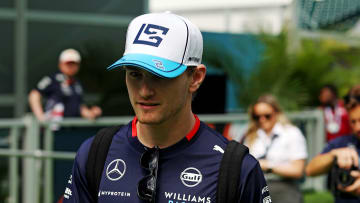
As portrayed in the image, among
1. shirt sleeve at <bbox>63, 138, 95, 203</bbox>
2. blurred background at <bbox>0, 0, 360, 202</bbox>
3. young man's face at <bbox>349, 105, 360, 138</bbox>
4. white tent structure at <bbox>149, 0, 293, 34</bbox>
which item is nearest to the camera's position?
shirt sleeve at <bbox>63, 138, 95, 203</bbox>

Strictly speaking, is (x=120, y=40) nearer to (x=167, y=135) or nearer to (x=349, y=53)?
(x=349, y=53)

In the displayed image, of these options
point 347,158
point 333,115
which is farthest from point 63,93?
point 333,115

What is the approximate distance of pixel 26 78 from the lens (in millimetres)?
11016

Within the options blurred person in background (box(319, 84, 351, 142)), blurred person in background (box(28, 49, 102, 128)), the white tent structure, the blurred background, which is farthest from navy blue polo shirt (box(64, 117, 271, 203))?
the white tent structure

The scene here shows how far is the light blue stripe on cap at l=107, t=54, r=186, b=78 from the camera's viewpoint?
2.24 metres

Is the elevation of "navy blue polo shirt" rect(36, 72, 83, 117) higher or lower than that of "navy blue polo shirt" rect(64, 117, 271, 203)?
lower

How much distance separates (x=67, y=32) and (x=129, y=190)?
9.45 metres

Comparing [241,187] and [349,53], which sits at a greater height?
[241,187]

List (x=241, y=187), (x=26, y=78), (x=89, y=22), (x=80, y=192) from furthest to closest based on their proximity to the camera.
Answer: (x=89, y=22), (x=26, y=78), (x=80, y=192), (x=241, y=187)

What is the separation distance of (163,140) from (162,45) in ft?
1.22

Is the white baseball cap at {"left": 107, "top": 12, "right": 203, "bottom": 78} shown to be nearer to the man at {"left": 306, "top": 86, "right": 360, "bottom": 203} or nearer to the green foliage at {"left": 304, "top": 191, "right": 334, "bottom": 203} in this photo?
the man at {"left": 306, "top": 86, "right": 360, "bottom": 203}

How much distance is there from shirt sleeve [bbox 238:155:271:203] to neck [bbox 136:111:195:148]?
0.27m

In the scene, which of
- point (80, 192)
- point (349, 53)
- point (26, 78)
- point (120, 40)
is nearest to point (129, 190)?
point (80, 192)

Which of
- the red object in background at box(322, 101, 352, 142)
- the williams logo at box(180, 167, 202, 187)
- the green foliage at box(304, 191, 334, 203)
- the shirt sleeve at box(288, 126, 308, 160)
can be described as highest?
the williams logo at box(180, 167, 202, 187)
